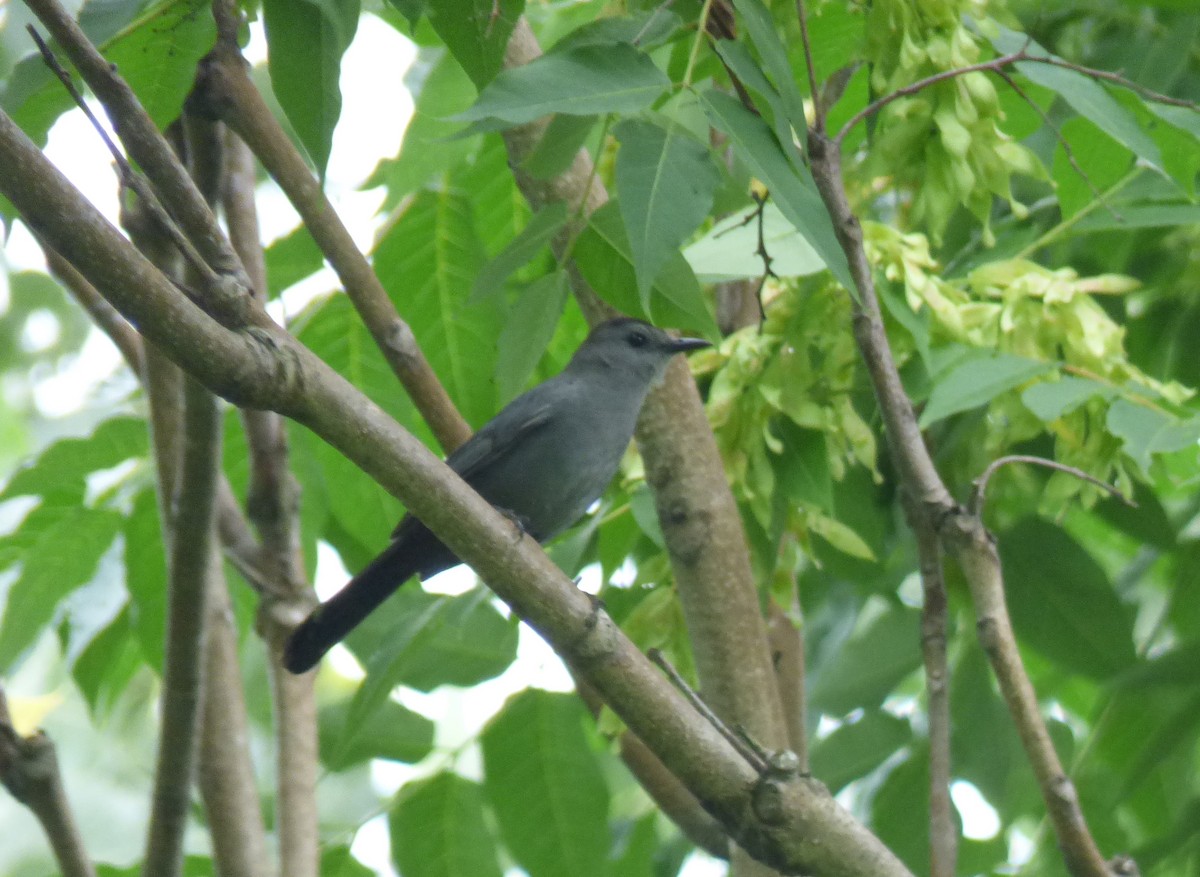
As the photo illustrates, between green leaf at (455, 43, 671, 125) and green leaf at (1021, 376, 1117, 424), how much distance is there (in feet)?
3.52

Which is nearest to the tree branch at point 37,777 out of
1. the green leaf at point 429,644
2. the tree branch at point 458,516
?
the green leaf at point 429,644

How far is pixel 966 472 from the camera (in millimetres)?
3363

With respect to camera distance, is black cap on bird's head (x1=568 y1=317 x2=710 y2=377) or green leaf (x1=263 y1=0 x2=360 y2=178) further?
black cap on bird's head (x1=568 y1=317 x2=710 y2=377)

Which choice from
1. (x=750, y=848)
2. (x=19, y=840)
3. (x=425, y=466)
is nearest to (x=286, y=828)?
(x=750, y=848)

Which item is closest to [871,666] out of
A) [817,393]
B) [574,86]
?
[817,393]

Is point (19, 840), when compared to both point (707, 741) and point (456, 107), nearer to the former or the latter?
point (456, 107)

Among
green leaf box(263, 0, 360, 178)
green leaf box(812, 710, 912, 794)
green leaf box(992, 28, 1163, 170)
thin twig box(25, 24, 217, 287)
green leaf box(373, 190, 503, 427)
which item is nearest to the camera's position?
thin twig box(25, 24, 217, 287)

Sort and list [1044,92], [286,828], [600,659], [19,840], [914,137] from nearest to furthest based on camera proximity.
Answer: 1. [600,659]
2. [914,137]
3. [286,828]
4. [1044,92]
5. [19,840]

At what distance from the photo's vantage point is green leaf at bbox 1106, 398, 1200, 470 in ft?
8.83

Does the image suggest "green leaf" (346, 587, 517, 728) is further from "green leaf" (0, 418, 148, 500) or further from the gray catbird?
"green leaf" (0, 418, 148, 500)

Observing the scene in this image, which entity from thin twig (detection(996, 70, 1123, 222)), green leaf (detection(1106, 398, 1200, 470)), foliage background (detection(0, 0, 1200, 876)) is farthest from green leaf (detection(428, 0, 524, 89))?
green leaf (detection(1106, 398, 1200, 470))

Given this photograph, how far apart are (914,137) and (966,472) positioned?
2.88 feet

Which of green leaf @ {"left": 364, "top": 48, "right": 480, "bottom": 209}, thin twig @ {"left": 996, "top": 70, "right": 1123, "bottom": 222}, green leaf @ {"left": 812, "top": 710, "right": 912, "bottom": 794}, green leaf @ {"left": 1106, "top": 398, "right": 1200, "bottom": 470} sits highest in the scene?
green leaf @ {"left": 364, "top": 48, "right": 480, "bottom": 209}

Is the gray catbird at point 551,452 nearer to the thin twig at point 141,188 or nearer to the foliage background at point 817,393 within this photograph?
the foliage background at point 817,393
